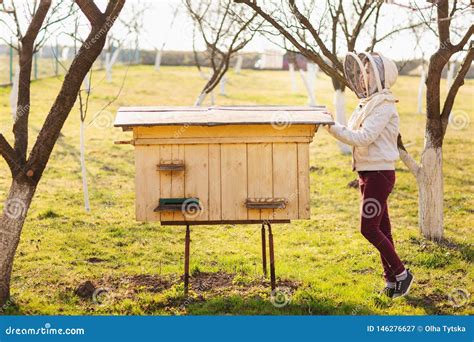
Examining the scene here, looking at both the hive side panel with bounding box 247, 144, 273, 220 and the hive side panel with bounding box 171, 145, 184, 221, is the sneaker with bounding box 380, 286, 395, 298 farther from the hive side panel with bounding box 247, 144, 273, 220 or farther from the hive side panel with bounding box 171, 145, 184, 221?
the hive side panel with bounding box 171, 145, 184, 221

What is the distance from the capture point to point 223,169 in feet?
20.3

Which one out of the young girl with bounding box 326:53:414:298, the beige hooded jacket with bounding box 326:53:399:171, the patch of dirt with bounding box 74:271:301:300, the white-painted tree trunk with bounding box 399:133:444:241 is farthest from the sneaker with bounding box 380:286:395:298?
the white-painted tree trunk with bounding box 399:133:444:241

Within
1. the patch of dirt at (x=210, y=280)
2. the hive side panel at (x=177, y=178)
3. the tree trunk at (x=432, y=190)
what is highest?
the hive side panel at (x=177, y=178)

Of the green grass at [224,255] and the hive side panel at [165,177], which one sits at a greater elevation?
the hive side panel at [165,177]


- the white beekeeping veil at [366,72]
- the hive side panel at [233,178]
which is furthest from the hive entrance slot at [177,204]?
the white beekeeping veil at [366,72]

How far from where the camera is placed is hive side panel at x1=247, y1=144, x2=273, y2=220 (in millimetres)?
6176

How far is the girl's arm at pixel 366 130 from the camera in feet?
20.1

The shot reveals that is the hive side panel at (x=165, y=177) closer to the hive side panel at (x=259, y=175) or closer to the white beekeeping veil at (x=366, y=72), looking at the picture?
the hive side panel at (x=259, y=175)

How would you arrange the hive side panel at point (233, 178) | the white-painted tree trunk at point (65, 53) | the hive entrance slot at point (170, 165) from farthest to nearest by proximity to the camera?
the white-painted tree trunk at point (65, 53) < the hive side panel at point (233, 178) < the hive entrance slot at point (170, 165)

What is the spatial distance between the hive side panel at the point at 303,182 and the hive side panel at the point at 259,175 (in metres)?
0.25

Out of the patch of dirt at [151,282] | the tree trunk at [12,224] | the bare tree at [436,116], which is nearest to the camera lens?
the tree trunk at [12,224]

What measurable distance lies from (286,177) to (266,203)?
284 mm

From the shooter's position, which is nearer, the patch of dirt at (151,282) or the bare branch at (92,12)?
the bare branch at (92,12)

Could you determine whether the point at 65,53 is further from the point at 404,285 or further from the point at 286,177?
the point at 404,285
